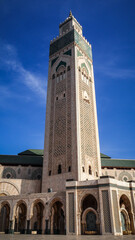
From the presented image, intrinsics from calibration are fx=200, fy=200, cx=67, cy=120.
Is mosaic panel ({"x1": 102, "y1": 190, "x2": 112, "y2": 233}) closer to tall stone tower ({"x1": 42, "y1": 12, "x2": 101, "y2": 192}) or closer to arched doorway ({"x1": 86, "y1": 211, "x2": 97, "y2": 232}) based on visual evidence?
arched doorway ({"x1": 86, "y1": 211, "x2": 97, "y2": 232})

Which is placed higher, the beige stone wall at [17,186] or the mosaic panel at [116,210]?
the beige stone wall at [17,186]

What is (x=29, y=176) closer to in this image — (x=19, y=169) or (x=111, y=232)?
(x=19, y=169)

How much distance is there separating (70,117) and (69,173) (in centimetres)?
536

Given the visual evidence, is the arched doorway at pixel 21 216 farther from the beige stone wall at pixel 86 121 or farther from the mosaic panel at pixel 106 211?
the mosaic panel at pixel 106 211

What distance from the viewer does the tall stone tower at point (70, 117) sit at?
58.1ft

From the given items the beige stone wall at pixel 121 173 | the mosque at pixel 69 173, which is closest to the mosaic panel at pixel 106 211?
the mosque at pixel 69 173

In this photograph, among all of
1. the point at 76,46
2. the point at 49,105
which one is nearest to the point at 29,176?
the point at 49,105

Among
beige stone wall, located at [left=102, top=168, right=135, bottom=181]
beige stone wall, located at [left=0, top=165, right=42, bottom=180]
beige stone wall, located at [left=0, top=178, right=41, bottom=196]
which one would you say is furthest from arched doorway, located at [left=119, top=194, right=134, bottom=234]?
beige stone wall, located at [left=0, top=165, right=42, bottom=180]

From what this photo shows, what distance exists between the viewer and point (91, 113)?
21.7 metres

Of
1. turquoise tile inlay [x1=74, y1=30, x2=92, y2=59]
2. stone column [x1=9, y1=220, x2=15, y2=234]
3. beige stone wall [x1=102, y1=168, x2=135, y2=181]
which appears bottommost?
stone column [x1=9, y1=220, x2=15, y2=234]

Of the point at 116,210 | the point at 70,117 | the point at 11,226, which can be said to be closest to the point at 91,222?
the point at 116,210

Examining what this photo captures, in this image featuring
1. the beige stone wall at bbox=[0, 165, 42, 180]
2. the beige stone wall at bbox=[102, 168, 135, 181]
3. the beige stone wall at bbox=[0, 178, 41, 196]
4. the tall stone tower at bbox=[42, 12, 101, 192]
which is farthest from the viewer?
the beige stone wall at bbox=[102, 168, 135, 181]

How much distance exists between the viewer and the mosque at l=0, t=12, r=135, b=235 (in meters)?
13.5

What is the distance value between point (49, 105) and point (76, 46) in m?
7.56
